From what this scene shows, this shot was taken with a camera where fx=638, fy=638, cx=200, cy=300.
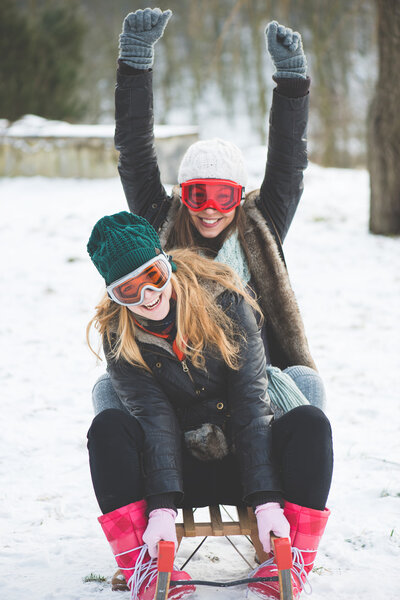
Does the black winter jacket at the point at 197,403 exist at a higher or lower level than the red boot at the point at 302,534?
higher

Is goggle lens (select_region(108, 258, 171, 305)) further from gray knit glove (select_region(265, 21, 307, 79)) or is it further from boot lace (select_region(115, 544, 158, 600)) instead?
gray knit glove (select_region(265, 21, 307, 79))

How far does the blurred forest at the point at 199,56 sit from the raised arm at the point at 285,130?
397 cm

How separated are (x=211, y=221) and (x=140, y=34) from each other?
69cm

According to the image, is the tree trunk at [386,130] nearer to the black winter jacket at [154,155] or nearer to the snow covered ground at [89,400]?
the snow covered ground at [89,400]

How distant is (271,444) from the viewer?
1887 millimetres

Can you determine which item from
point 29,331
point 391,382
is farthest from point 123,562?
point 29,331

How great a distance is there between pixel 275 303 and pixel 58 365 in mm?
2188

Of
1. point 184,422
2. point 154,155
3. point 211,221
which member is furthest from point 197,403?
point 154,155

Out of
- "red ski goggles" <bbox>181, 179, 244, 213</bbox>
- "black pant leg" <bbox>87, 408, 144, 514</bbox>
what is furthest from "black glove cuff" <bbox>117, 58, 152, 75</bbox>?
"black pant leg" <bbox>87, 408, 144, 514</bbox>

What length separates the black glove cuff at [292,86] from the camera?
220 cm

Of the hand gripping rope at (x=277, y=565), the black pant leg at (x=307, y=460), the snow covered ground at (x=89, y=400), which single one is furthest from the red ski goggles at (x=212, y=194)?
the snow covered ground at (x=89, y=400)

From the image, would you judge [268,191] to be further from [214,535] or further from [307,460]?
[214,535]

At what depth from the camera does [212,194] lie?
216 centimetres

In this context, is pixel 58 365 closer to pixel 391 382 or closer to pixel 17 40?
pixel 391 382
